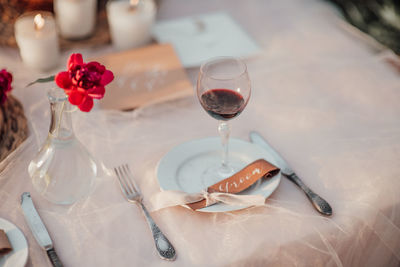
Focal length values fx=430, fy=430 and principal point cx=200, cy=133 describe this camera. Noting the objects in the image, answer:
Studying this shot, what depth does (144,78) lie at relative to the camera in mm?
1103

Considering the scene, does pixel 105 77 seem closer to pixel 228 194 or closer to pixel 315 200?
pixel 228 194

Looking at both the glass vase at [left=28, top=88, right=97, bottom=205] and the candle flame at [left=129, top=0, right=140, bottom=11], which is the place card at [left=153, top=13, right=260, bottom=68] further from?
the glass vase at [left=28, top=88, right=97, bottom=205]

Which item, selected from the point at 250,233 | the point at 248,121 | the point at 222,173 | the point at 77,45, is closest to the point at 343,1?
the point at 248,121

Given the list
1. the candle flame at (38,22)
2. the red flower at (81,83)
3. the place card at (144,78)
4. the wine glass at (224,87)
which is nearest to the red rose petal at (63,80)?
the red flower at (81,83)

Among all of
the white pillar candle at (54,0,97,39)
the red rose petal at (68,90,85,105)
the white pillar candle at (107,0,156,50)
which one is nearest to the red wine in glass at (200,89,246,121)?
the red rose petal at (68,90,85,105)

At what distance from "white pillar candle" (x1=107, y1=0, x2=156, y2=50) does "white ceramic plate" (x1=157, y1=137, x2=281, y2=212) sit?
1.65ft

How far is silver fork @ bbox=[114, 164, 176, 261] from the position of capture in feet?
2.24

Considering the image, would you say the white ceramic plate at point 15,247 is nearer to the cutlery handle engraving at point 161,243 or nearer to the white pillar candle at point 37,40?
the cutlery handle engraving at point 161,243

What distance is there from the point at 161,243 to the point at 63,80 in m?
0.30

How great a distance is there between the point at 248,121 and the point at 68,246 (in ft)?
1.62

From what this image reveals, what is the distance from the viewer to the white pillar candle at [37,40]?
3.69 feet

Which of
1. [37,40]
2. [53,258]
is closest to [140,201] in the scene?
[53,258]

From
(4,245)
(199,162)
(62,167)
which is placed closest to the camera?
(4,245)

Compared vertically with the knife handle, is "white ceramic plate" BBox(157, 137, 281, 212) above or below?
above
